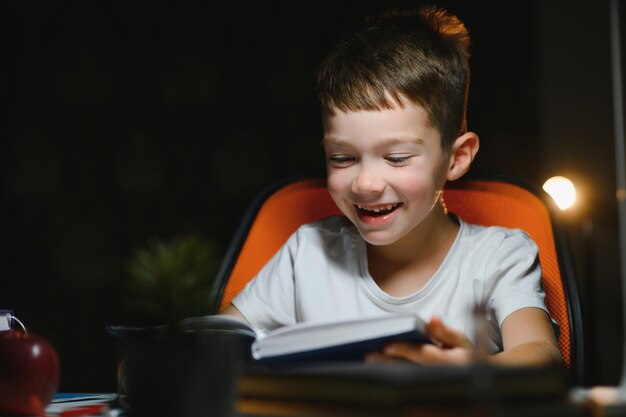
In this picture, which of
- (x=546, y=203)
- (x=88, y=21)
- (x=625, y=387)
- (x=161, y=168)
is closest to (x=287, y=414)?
(x=625, y=387)

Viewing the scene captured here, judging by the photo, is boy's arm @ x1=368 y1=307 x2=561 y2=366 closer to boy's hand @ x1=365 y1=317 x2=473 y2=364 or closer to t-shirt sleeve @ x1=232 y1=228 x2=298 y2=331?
boy's hand @ x1=365 y1=317 x2=473 y2=364

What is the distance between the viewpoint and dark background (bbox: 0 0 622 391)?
249 centimetres

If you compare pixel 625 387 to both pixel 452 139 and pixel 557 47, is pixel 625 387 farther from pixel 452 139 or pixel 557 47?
pixel 557 47

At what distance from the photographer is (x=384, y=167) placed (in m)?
1.06

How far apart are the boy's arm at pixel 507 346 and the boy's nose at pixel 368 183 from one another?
260mm

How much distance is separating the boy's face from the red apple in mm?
514

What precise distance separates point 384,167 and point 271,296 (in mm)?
304

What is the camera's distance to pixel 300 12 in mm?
2496

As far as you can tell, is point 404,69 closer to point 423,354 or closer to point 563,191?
point 423,354

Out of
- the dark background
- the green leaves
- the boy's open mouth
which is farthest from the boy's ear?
the dark background

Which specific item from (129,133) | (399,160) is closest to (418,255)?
(399,160)

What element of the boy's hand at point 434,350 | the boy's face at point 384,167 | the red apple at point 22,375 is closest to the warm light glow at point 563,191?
the boy's face at point 384,167

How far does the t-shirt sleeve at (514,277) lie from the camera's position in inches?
40.3

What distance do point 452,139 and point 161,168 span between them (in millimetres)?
1546
